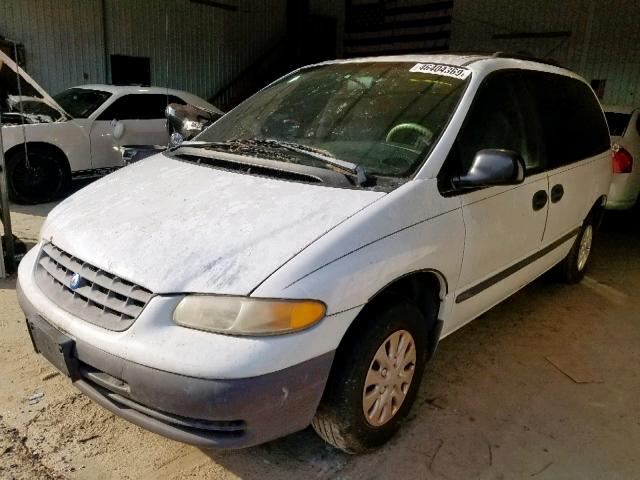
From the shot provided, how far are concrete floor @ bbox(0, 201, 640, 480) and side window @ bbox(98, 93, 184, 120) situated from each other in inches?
165

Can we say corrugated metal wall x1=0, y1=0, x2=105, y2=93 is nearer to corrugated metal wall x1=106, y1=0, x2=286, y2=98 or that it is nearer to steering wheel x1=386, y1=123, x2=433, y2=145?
corrugated metal wall x1=106, y1=0, x2=286, y2=98

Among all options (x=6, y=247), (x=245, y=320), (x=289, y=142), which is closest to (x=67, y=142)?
(x=6, y=247)

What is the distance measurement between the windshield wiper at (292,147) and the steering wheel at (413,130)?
0.32m

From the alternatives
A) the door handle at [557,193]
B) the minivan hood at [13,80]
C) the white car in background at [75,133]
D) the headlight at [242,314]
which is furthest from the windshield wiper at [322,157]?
the white car in background at [75,133]

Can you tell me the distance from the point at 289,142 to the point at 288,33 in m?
13.8

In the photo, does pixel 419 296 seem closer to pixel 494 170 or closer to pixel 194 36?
pixel 494 170

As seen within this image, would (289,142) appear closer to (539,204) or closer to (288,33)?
(539,204)

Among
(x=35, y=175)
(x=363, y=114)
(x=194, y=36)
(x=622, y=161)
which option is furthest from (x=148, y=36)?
(x=363, y=114)

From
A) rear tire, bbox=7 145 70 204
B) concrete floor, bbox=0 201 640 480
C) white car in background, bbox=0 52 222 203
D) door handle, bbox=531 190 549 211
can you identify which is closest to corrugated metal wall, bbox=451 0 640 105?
white car in background, bbox=0 52 222 203

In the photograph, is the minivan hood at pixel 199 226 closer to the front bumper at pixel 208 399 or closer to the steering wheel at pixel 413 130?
the front bumper at pixel 208 399

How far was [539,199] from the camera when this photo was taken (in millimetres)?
3096

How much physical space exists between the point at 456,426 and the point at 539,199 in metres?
1.42

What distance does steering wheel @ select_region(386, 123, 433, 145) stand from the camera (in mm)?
2525

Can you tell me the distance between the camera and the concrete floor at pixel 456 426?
87.2 inches
